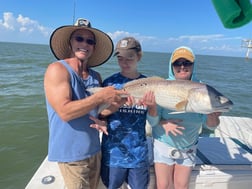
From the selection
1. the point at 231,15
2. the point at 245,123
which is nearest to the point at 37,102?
the point at 245,123

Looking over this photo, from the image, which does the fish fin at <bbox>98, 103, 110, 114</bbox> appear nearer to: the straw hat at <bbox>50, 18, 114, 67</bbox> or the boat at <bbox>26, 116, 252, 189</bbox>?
the straw hat at <bbox>50, 18, 114, 67</bbox>

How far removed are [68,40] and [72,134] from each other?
99 centimetres

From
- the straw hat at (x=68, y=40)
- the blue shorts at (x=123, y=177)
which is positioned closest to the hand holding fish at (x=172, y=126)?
the blue shorts at (x=123, y=177)

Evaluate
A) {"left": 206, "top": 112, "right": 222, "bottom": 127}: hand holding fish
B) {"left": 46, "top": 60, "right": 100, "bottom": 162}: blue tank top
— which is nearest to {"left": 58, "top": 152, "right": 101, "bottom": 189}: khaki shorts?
{"left": 46, "top": 60, "right": 100, "bottom": 162}: blue tank top

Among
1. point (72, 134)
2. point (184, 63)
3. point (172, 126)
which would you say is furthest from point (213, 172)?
point (72, 134)

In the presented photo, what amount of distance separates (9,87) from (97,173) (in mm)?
12605

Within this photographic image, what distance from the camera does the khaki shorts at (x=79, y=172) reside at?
233 cm

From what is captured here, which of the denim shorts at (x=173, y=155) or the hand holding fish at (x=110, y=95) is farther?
the denim shorts at (x=173, y=155)

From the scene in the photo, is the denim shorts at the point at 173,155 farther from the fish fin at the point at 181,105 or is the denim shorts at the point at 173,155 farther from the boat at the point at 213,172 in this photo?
the fish fin at the point at 181,105

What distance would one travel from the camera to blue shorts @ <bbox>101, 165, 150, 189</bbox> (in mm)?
2523

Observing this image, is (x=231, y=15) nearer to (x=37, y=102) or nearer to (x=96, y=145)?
(x=96, y=145)

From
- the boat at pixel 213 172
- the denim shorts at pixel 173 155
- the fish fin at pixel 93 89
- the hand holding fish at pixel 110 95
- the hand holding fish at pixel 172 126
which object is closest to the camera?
the hand holding fish at pixel 110 95

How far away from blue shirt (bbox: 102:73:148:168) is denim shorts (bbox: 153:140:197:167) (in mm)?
222

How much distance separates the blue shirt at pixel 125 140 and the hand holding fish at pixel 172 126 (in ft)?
0.80
